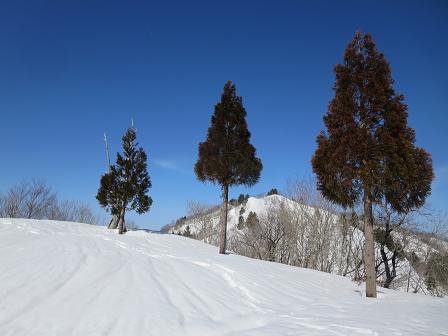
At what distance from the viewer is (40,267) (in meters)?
7.46

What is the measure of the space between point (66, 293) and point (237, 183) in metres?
11.3

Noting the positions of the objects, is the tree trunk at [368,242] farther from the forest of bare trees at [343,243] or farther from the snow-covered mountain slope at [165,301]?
the forest of bare trees at [343,243]

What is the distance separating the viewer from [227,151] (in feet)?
54.6

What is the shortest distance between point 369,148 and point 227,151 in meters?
7.99

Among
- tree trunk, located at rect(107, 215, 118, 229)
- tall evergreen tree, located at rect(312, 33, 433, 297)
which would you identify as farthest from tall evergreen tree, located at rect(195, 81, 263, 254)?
tree trunk, located at rect(107, 215, 118, 229)

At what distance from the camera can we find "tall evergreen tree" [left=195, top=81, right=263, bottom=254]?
16406 millimetres

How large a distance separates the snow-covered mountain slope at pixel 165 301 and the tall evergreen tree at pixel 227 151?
6.63 metres

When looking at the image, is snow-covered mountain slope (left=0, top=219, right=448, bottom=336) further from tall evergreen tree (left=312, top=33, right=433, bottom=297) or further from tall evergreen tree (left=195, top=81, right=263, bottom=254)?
tall evergreen tree (left=195, top=81, right=263, bottom=254)

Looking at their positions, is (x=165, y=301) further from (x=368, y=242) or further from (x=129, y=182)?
(x=129, y=182)

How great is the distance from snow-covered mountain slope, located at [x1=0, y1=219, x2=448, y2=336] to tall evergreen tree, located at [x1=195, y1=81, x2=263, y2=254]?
6.63m

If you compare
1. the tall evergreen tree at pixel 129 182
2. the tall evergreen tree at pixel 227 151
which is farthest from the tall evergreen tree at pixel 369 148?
the tall evergreen tree at pixel 129 182

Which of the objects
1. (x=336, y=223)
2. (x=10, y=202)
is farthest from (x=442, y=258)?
(x=10, y=202)

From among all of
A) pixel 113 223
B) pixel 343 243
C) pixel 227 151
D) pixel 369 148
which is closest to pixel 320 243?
pixel 343 243

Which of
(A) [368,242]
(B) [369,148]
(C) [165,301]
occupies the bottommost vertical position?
(C) [165,301]
